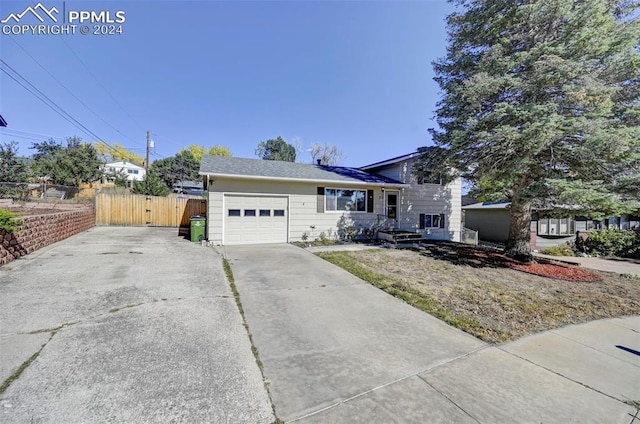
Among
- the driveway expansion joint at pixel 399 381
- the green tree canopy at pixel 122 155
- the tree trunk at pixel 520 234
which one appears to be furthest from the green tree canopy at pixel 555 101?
the green tree canopy at pixel 122 155

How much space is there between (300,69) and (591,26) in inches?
451

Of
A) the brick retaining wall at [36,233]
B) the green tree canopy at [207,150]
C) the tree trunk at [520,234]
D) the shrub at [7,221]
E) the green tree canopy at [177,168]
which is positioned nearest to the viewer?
the shrub at [7,221]

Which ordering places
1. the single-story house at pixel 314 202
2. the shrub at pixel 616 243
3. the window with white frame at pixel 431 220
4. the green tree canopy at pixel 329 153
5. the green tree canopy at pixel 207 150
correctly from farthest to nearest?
the green tree canopy at pixel 207 150 < the green tree canopy at pixel 329 153 < the window with white frame at pixel 431 220 < the shrub at pixel 616 243 < the single-story house at pixel 314 202

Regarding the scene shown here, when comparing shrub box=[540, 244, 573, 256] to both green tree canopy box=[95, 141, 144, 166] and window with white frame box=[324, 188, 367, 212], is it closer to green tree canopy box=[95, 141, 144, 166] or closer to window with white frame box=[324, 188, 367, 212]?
window with white frame box=[324, 188, 367, 212]

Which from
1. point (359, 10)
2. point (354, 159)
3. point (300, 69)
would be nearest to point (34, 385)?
point (359, 10)

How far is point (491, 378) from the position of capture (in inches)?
102

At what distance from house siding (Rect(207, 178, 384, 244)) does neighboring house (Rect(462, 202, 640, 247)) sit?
838cm

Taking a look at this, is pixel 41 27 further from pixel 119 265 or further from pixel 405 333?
pixel 405 333

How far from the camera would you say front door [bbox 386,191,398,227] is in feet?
42.8

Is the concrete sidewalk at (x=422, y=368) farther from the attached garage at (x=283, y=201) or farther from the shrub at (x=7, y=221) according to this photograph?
the attached garage at (x=283, y=201)

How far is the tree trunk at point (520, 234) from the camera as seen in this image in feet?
29.5

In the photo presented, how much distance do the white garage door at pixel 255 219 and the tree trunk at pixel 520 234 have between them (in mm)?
8430

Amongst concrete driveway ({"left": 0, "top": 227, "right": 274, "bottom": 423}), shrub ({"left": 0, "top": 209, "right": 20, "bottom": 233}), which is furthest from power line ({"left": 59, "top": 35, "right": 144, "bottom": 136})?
concrete driveway ({"left": 0, "top": 227, "right": 274, "bottom": 423})

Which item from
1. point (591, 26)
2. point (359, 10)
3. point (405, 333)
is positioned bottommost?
point (405, 333)
